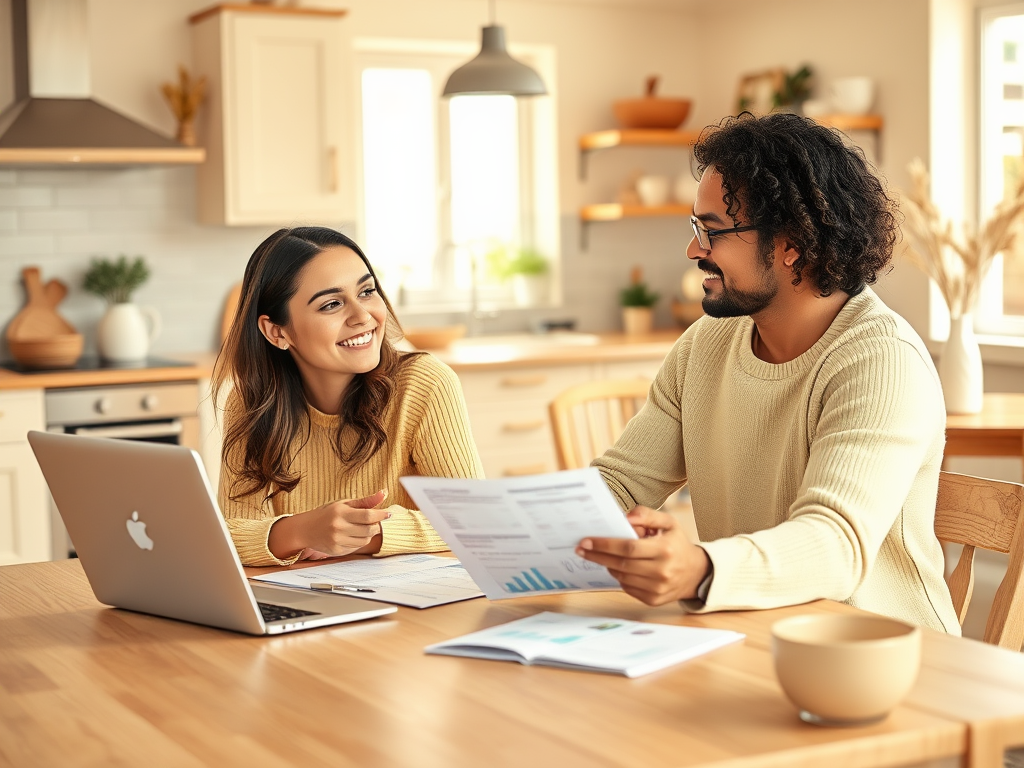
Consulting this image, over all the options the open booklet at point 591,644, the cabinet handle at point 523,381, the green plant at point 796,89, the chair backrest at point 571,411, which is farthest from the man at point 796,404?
the green plant at point 796,89

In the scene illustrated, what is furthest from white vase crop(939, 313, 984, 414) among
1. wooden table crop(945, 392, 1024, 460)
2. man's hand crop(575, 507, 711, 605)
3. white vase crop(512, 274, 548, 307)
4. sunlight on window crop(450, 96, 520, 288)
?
sunlight on window crop(450, 96, 520, 288)

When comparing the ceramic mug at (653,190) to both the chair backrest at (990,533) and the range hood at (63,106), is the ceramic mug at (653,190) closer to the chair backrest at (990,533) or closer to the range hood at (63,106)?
the range hood at (63,106)

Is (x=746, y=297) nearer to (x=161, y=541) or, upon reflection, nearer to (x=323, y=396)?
(x=323, y=396)

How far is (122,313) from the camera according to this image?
4.42m

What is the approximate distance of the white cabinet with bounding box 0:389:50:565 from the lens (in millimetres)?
3926

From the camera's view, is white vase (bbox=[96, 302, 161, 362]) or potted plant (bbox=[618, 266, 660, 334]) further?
potted plant (bbox=[618, 266, 660, 334])

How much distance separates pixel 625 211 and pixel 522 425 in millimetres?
1062

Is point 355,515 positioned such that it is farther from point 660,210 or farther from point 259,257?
point 660,210

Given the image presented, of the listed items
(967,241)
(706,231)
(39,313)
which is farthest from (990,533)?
(39,313)

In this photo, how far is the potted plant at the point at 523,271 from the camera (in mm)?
5469

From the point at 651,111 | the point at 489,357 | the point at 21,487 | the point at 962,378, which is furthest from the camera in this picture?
the point at 651,111

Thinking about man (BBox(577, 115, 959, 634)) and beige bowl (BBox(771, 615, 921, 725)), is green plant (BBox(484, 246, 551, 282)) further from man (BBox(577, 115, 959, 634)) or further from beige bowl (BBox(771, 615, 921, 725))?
beige bowl (BBox(771, 615, 921, 725))

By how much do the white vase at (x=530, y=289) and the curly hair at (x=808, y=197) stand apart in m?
→ 3.56

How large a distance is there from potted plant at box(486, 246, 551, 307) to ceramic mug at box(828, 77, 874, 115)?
4.52 ft
